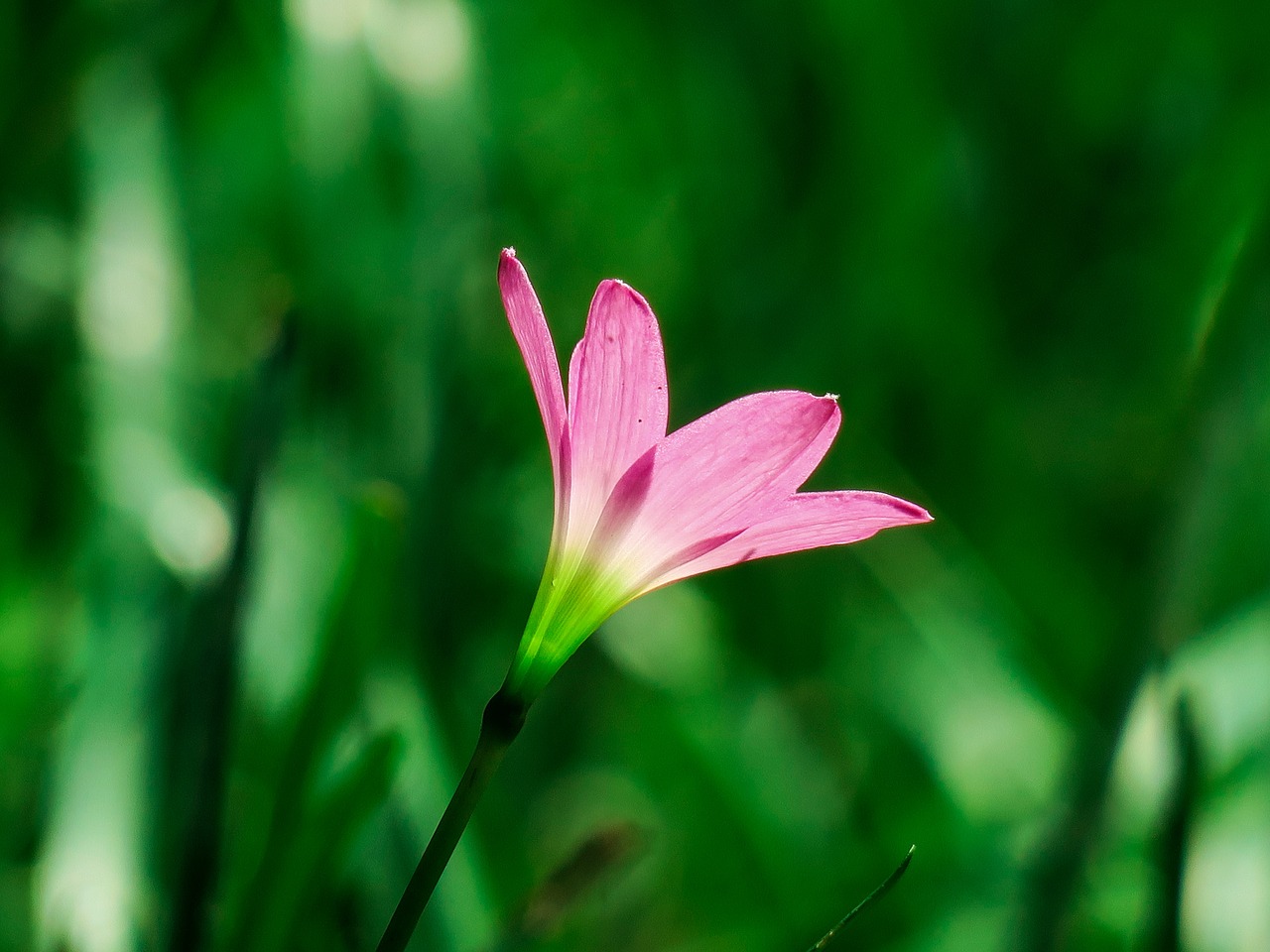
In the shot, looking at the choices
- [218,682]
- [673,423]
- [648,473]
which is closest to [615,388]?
[648,473]

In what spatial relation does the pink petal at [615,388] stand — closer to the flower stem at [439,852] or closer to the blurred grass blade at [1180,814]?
the flower stem at [439,852]

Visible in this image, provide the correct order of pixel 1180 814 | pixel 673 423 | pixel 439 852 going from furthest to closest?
pixel 673 423
pixel 1180 814
pixel 439 852

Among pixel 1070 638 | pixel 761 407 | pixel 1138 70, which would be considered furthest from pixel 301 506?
pixel 1138 70

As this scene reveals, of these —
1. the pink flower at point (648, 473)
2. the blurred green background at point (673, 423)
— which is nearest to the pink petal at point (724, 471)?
the pink flower at point (648, 473)

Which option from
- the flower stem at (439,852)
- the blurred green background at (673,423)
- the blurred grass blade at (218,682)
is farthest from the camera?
the blurred green background at (673,423)

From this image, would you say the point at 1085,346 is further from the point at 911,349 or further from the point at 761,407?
the point at 761,407

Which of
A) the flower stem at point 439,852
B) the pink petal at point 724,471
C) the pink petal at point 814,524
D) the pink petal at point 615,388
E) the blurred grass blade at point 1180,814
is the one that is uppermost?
the pink petal at point 615,388

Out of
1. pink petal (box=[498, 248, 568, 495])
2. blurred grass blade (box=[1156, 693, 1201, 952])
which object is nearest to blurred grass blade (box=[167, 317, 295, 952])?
pink petal (box=[498, 248, 568, 495])

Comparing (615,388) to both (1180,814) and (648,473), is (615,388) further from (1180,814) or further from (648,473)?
(1180,814)
